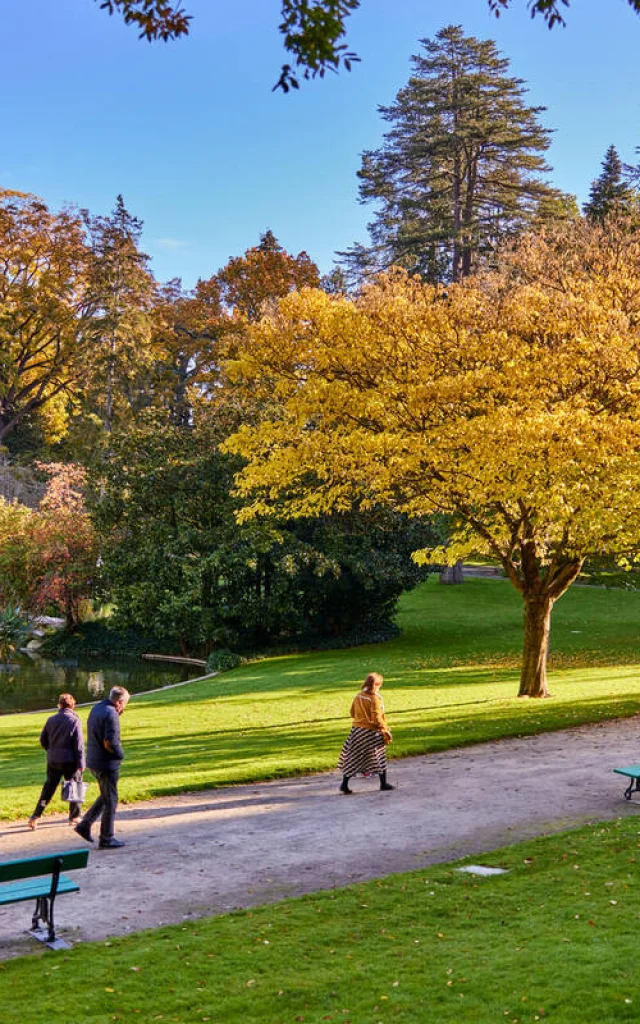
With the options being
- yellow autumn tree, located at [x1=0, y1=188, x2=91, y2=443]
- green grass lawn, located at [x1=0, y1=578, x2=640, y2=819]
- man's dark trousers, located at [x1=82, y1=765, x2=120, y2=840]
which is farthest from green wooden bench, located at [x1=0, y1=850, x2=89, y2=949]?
yellow autumn tree, located at [x1=0, y1=188, x2=91, y2=443]

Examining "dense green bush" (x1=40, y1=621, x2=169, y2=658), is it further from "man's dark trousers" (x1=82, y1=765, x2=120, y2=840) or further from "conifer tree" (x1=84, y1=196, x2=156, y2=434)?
"man's dark trousers" (x1=82, y1=765, x2=120, y2=840)

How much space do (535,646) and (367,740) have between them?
982 cm

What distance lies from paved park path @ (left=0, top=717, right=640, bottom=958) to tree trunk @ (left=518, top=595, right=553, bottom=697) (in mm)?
6050

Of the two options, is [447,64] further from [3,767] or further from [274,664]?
[3,767]

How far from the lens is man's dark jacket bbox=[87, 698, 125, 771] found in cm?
1204

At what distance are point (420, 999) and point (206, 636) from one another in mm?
30556

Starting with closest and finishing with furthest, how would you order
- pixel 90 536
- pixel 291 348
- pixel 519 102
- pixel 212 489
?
pixel 291 348, pixel 212 489, pixel 90 536, pixel 519 102

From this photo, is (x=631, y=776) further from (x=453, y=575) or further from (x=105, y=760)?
(x=453, y=575)

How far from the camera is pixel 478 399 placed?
806 inches

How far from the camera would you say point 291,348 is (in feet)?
70.7

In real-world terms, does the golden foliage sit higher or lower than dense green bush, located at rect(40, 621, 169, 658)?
higher

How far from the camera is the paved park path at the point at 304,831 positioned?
9.91 meters

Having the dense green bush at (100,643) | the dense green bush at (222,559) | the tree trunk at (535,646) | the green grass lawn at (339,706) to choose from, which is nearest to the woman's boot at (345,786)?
the green grass lawn at (339,706)

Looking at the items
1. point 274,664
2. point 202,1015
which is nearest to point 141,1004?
point 202,1015
